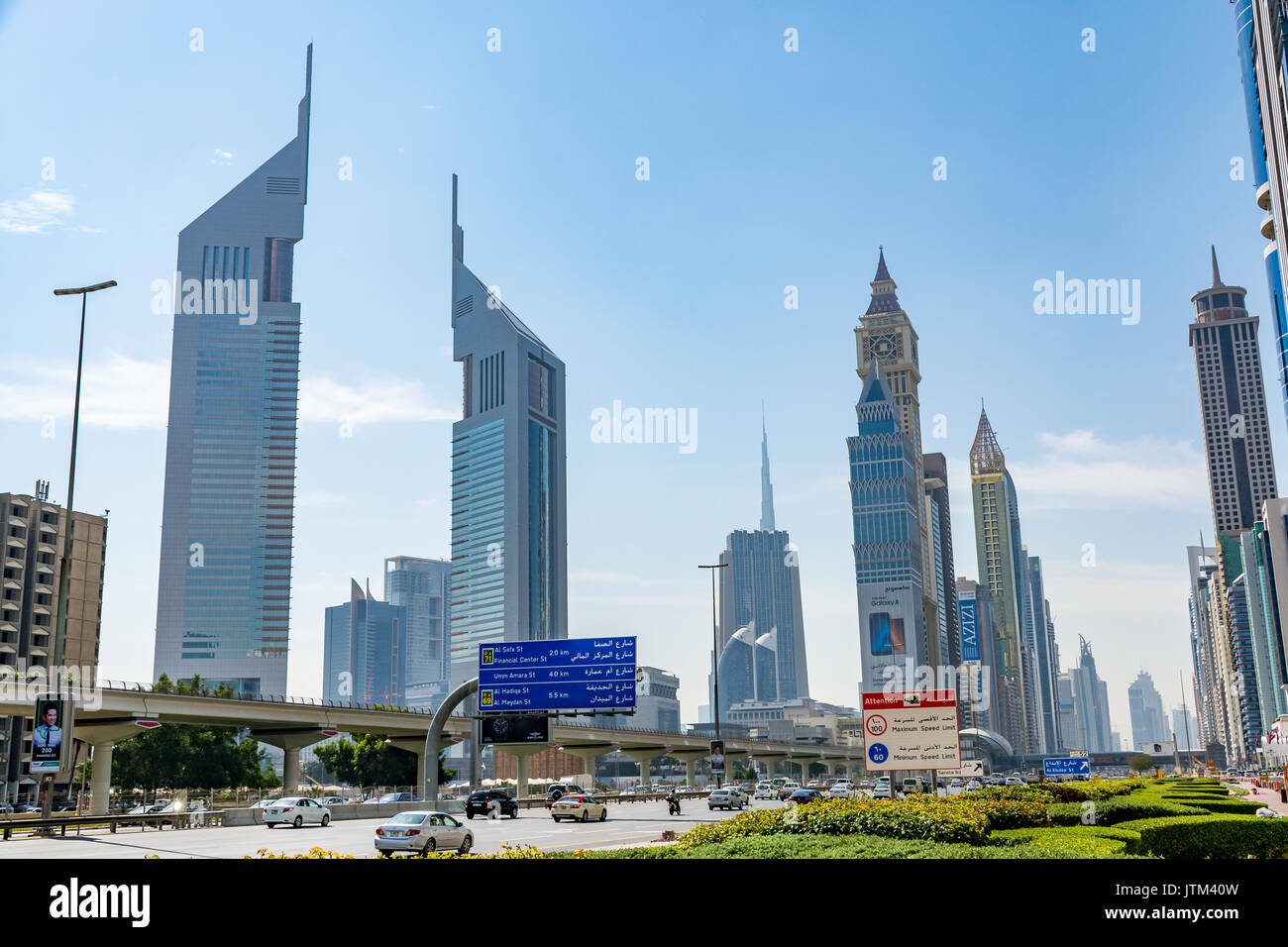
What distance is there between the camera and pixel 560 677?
56.4 meters

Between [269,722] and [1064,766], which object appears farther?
[269,722]

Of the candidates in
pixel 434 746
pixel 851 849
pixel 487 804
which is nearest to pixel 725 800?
pixel 487 804

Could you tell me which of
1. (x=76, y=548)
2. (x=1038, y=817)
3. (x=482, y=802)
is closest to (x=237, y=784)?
(x=76, y=548)

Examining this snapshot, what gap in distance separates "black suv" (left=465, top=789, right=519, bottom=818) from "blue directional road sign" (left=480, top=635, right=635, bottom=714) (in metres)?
11.6

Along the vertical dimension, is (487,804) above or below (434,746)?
below

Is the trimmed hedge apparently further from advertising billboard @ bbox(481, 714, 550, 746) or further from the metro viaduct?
the metro viaduct

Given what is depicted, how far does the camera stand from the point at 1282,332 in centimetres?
12562

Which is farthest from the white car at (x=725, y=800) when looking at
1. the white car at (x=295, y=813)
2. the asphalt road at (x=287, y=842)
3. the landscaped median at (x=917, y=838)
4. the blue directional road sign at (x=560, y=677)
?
the landscaped median at (x=917, y=838)

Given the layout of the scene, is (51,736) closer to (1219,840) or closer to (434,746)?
(434,746)

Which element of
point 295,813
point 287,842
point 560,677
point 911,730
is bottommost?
point 295,813

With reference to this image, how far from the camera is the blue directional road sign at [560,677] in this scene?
5616 cm

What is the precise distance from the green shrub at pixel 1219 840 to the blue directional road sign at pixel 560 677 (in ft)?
126

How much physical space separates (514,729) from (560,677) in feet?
12.3
